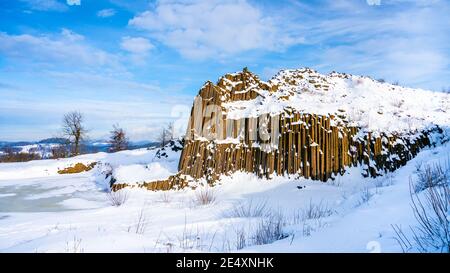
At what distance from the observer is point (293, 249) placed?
140 inches

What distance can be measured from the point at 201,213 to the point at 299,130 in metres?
5.22

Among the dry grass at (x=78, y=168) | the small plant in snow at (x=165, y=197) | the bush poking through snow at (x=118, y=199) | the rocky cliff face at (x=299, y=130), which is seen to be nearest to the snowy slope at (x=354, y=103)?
the rocky cliff face at (x=299, y=130)

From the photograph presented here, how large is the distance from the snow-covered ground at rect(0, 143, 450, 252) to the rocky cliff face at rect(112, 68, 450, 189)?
1.86 feet

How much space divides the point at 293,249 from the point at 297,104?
937 cm

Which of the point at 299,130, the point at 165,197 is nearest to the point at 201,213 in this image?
the point at 165,197

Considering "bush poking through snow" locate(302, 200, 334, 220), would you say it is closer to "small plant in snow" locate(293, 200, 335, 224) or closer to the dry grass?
"small plant in snow" locate(293, 200, 335, 224)

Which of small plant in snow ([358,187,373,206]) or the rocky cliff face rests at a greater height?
the rocky cliff face

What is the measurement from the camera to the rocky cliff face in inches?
424

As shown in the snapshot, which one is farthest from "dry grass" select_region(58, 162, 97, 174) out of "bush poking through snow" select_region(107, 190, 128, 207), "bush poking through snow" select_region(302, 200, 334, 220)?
"bush poking through snow" select_region(302, 200, 334, 220)

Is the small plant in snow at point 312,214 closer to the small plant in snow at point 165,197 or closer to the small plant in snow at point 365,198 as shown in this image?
the small plant in snow at point 365,198

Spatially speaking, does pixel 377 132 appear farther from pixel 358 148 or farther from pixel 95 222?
pixel 95 222

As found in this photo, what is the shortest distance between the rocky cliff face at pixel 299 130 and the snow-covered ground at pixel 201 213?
568 millimetres

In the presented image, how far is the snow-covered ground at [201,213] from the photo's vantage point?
A: 3945 millimetres
